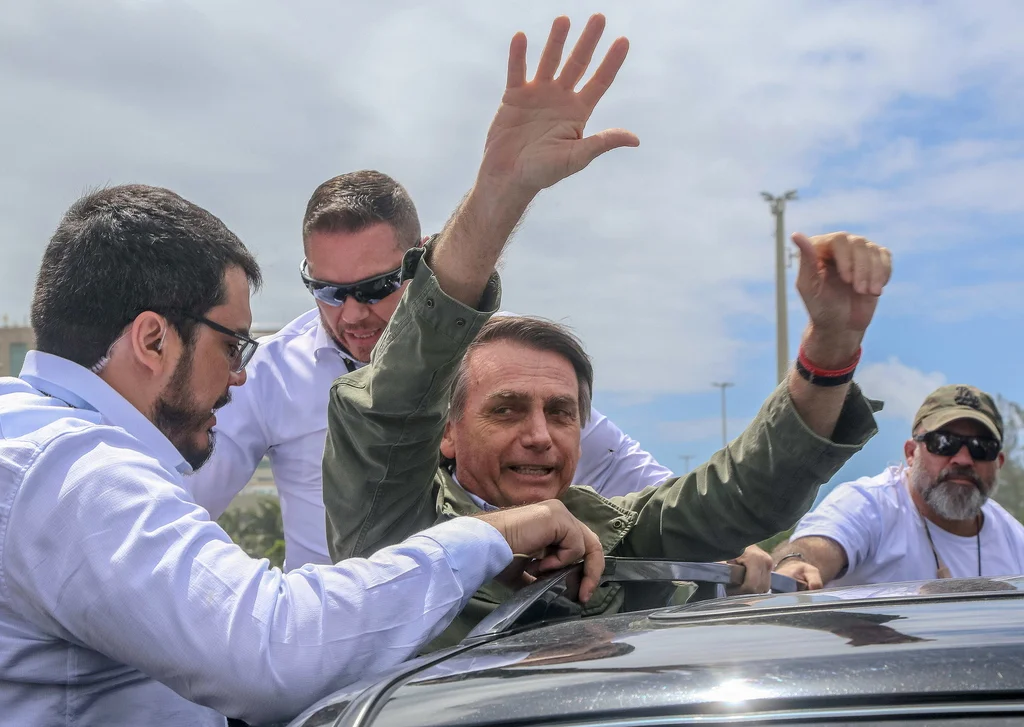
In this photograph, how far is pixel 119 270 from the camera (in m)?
2.16

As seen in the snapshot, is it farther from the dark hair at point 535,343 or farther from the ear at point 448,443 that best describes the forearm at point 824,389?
the ear at point 448,443

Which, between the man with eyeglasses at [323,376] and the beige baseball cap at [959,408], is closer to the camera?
the man with eyeglasses at [323,376]

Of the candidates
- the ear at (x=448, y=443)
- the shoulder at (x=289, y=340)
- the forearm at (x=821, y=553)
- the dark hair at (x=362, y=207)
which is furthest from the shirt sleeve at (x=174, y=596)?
the forearm at (x=821, y=553)

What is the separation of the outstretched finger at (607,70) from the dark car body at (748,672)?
127cm

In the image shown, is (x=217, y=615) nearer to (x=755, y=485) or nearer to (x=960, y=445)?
(x=755, y=485)

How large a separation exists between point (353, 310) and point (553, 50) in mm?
1602

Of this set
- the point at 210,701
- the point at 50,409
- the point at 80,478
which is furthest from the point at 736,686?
the point at 50,409

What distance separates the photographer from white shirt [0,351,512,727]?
67.1 inches

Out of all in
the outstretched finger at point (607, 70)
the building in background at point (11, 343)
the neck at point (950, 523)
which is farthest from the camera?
the building in background at point (11, 343)

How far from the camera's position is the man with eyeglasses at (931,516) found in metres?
4.79

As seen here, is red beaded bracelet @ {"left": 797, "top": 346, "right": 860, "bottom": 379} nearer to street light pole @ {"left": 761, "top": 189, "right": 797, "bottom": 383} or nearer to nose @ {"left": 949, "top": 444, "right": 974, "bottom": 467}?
nose @ {"left": 949, "top": 444, "right": 974, "bottom": 467}

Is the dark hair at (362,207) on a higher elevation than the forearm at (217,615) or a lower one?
higher

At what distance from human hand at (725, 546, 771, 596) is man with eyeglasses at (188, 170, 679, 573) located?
1.26 metres

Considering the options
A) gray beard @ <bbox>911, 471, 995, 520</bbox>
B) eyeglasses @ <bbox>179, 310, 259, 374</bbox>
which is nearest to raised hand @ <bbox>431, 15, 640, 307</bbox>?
eyeglasses @ <bbox>179, 310, 259, 374</bbox>
